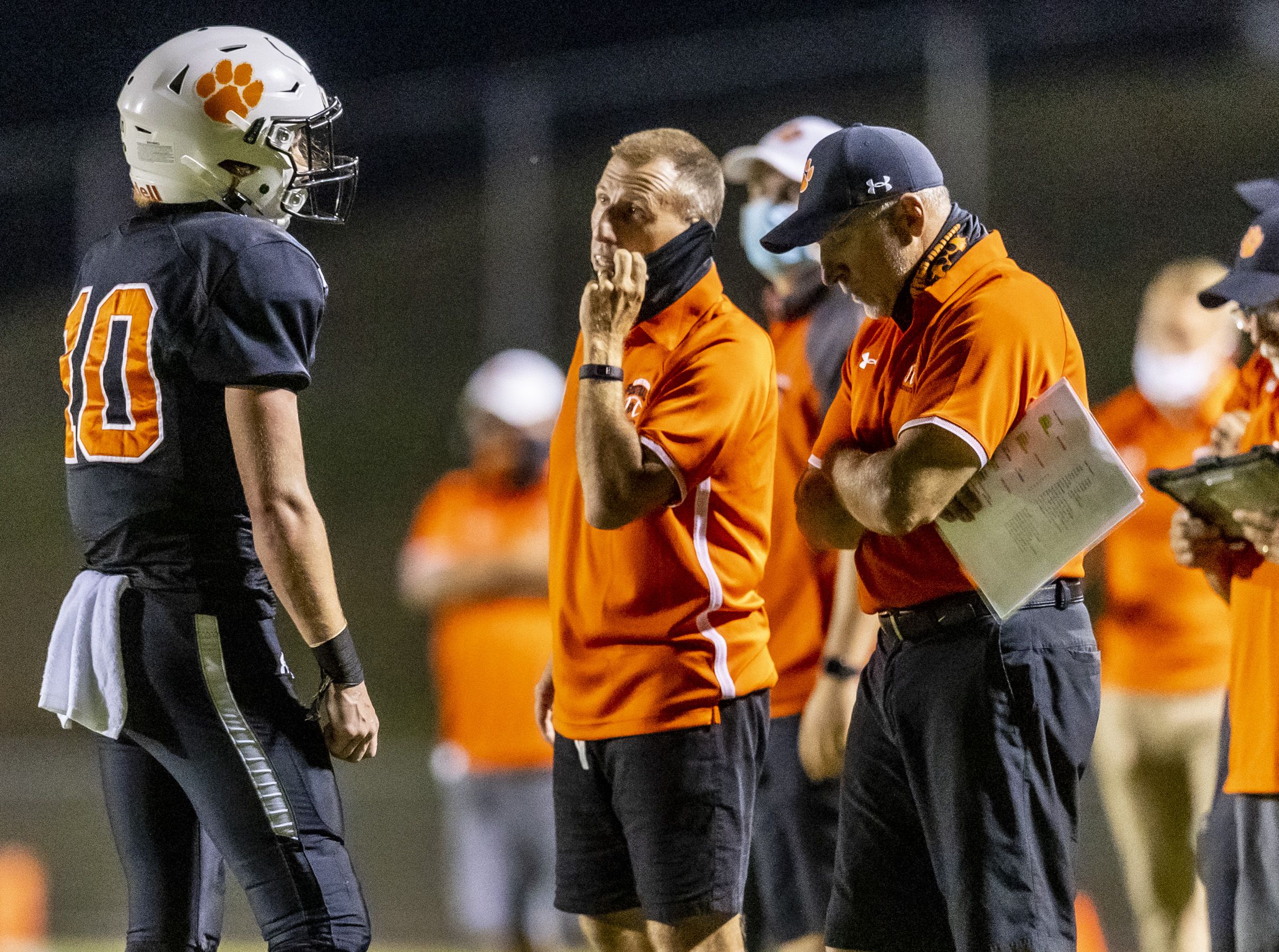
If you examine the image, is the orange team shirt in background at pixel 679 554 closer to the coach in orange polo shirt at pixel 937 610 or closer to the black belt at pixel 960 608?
the coach in orange polo shirt at pixel 937 610

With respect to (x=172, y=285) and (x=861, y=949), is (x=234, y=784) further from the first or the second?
(x=861, y=949)

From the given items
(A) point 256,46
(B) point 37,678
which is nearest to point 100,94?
(B) point 37,678

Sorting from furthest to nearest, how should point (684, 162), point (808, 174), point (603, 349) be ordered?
point (684, 162), point (603, 349), point (808, 174)

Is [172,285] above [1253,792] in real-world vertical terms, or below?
above

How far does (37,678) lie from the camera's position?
10.7m

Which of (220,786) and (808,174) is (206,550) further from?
(808,174)

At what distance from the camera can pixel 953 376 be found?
248 centimetres

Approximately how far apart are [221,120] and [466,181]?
7.61 m

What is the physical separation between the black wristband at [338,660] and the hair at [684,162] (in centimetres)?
123

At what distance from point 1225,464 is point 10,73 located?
9.67 m

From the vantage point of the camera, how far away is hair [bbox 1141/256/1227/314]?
468 cm

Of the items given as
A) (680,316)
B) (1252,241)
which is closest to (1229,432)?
(1252,241)

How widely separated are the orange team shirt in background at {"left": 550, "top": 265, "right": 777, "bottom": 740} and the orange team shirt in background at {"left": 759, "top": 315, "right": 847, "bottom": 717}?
0.59 metres

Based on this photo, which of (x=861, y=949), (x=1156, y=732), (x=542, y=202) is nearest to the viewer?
(x=861, y=949)
